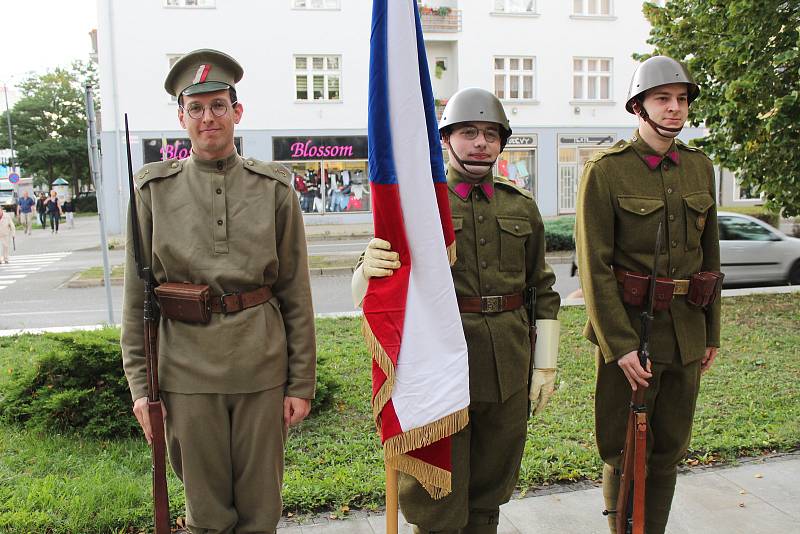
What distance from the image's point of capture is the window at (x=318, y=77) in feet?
86.1

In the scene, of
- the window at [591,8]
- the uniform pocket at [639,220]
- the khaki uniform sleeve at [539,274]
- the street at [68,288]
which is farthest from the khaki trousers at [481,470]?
the window at [591,8]

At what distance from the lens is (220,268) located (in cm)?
277

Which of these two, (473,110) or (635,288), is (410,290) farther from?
(635,288)

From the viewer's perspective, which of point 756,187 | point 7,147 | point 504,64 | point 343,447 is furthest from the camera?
point 7,147

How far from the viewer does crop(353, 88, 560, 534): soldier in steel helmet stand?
298cm

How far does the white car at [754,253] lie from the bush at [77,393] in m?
10.0

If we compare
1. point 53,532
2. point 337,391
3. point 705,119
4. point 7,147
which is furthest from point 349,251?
point 7,147

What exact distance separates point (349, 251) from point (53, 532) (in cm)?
1615

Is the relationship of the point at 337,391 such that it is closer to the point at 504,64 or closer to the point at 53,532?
the point at 53,532

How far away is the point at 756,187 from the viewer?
8750mm

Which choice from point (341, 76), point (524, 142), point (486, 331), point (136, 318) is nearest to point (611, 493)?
point (486, 331)

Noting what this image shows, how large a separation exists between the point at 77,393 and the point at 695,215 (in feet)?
13.3

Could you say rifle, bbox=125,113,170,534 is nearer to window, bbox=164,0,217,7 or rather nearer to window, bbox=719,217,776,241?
window, bbox=719,217,776,241

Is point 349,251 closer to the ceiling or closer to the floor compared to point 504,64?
closer to the floor
